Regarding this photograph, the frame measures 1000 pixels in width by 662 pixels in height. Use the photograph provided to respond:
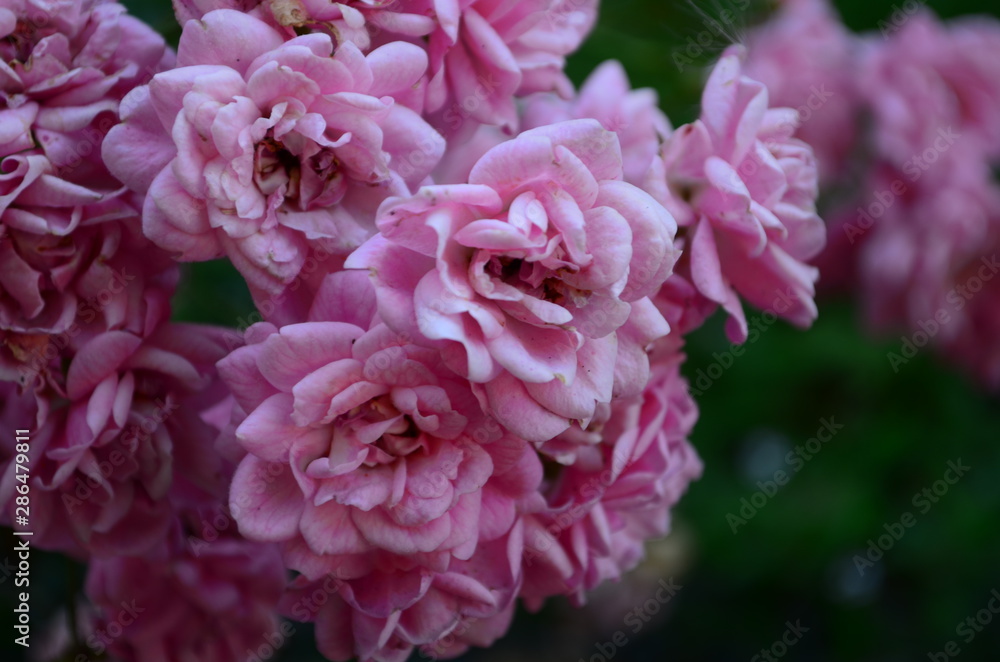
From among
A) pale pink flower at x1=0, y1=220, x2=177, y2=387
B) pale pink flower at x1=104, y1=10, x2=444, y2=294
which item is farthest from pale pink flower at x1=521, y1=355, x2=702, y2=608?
pale pink flower at x1=0, y1=220, x2=177, y2=387

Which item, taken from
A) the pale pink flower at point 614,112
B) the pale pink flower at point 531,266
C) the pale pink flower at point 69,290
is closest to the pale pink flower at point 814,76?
the pale pink flower at point 614,112

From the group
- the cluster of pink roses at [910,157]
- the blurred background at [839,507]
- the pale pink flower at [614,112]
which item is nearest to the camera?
the pale pink flower at [614,112]

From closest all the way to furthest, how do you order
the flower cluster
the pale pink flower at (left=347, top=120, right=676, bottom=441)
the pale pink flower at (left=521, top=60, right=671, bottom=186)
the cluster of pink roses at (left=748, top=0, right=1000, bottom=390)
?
the pale pink flower at (left=347, top=120, right=676, bottom=441) → the flower cluster → the pale pink flower at (left=521, top=60, right=671, bottom=186) → the cluster of pink roses at (left=748, top=0, right=1000, bottom=390)

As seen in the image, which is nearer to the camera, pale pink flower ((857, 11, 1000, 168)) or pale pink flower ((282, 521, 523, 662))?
pale pink flower ((282, 521, 523, 662))

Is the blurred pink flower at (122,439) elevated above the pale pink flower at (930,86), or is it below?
below

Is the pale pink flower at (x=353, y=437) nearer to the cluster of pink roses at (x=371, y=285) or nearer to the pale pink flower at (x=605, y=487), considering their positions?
the cluster of pink roses at (x=371, y=285)

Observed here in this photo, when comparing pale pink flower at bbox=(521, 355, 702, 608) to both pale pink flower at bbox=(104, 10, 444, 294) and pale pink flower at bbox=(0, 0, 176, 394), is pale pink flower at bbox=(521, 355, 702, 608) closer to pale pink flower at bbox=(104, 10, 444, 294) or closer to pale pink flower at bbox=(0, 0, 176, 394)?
pale pink flower at bbox=(104, 10, 444, 294)
